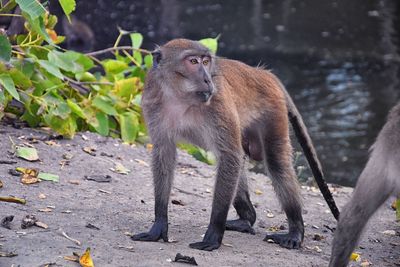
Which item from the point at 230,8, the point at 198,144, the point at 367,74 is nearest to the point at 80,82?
the point at 198,144

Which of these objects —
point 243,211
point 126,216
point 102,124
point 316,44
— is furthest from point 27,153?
point 316,44

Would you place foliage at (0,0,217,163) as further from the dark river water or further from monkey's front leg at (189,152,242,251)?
the dark river water

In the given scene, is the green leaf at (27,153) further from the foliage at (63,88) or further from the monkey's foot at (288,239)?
the monkey's foot at (288,239)

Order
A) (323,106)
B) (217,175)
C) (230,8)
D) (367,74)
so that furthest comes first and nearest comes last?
(230,8)
(367,74)
(323,106)
(217,175)

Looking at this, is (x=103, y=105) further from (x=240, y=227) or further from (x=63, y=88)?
(x=240, y=227)

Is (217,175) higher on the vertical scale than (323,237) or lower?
higher

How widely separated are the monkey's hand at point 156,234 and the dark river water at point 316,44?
13.9 ft

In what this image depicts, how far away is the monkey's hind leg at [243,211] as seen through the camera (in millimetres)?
5949

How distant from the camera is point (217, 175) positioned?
532cm

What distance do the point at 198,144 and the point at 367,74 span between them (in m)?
10.5

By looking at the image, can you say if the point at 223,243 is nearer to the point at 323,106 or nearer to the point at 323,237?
the point at 323,237

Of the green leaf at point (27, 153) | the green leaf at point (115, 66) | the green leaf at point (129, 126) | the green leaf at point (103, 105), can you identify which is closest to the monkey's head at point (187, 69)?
the green leaf at point (27, 153)

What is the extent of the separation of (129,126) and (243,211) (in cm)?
196

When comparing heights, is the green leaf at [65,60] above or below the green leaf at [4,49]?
below
